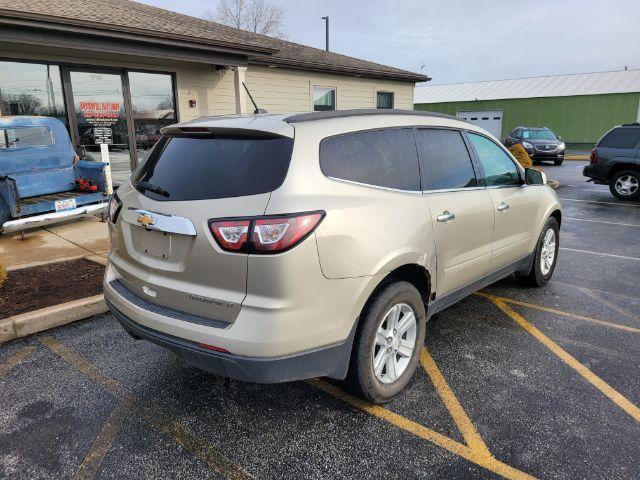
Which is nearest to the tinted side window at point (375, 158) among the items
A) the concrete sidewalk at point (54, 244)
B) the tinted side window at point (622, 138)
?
the concrete sidewalk at point (54, 244)

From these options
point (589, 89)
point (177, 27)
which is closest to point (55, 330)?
point (177, 27)

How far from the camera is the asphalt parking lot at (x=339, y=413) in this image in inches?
97.0

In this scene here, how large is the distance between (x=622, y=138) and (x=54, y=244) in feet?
41.7

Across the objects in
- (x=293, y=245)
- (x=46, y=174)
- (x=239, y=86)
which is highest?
(x=239, y=86)

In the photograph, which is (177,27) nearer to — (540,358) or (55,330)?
(55,330)

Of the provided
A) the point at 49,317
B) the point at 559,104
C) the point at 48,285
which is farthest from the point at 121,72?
the point at 559,104

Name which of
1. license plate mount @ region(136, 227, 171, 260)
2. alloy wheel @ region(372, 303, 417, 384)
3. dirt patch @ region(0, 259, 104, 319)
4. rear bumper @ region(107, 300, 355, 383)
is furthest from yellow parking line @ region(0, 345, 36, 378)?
alloy wheel @ region(372, 303, 417, 384)

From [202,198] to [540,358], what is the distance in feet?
9.27

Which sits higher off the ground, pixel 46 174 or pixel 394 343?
pixel 46 174

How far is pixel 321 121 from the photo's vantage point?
2.72m

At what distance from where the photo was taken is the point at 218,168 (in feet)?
8.53

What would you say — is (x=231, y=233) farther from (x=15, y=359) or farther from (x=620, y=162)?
(x=620, y=162)

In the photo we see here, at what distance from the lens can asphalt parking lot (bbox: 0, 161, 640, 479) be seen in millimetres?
2465

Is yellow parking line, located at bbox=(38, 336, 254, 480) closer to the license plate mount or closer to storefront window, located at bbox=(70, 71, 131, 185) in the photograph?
the license plate mount
